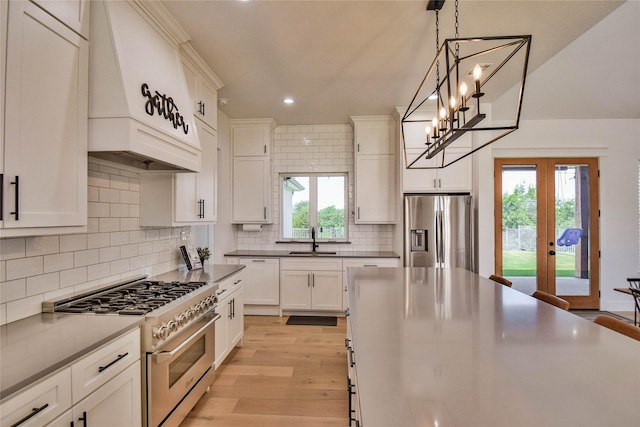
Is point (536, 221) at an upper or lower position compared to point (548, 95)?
lower

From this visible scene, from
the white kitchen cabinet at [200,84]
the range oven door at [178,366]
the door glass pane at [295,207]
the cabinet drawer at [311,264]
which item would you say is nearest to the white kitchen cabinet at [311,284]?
the cabinet drawer at [311,264]

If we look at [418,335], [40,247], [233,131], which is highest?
[233,131]

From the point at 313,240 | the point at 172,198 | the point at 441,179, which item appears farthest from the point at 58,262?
the point at 441,179

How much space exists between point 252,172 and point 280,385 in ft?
9.32

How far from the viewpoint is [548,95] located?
414cm

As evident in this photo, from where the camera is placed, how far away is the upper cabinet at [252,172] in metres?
4.39

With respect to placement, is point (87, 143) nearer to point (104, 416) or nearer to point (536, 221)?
point (104, 416)

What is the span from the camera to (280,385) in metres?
2.51

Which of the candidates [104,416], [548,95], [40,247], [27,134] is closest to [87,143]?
[27,134]

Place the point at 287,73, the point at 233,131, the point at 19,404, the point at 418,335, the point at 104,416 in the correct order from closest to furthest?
the point at 19,404 < the point at 418,335 < the point at 104,416 < the point at 287,73 < the point at 233,131

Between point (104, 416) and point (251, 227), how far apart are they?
330cm

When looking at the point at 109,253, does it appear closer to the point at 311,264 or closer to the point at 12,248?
the point at 12,248

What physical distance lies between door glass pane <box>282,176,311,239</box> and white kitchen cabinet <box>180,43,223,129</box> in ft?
6.17

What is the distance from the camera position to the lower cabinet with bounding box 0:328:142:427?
0.97 meters
